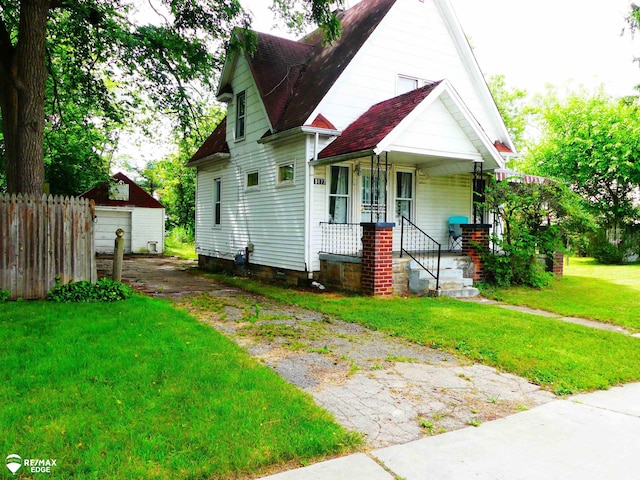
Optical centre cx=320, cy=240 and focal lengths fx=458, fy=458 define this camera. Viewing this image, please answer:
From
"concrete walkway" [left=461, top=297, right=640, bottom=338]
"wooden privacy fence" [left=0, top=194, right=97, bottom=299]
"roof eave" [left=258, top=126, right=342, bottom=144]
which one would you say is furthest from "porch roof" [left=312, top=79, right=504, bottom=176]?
"wooden privacy fence" [left=0, top=194, right=97, bottom=299]

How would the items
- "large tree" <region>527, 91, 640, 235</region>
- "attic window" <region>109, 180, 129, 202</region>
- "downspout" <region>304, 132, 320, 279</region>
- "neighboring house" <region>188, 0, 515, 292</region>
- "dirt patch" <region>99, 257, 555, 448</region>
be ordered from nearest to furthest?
"dirt patch" <region>99, 257, 555, 448</region> → "neighboring house" <region>188, 0, 515, 292</region> → "downspout" <region>304, 132, 320, 279</region> → "large tree" <region>527, 91, 640, 235</region> → "attic window" <region>109, 180, 129, 202</region>

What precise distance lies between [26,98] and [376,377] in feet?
28.2

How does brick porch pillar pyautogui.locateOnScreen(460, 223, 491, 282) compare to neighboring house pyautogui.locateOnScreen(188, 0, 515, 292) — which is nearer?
neighboring house pyautogui.locateOnScreen(188, 0, 515, 292)

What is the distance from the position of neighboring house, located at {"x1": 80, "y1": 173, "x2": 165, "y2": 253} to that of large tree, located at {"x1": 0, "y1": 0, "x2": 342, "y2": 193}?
8.74m

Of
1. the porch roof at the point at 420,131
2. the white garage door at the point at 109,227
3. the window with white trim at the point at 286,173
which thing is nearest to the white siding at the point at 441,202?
the porch roof at the point at 420,131

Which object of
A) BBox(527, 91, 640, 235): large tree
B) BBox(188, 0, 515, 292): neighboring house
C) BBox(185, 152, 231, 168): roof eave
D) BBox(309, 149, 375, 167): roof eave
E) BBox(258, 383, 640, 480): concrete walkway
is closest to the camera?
BBox(258, 383, 640, 480): concrete walkway

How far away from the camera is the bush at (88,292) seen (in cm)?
825

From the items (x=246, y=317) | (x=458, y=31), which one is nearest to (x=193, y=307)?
(x=246, y=317)

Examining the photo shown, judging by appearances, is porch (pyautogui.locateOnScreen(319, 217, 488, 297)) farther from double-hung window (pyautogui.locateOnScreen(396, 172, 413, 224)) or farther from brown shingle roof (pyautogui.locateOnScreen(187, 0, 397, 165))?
brown shingle roof (pyautogui.locateOnScreen(187, 0, 397, 165))

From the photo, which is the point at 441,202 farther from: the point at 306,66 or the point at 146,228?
the point at 146,228

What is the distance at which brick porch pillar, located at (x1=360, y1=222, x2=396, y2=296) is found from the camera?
377 inches

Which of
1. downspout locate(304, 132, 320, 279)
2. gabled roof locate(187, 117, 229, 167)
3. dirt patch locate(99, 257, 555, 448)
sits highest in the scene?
gabled roof locate(187, 117, 229, 167)

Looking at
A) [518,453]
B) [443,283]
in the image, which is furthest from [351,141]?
[518,453]

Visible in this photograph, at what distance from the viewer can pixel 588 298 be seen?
33.0ft
